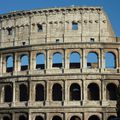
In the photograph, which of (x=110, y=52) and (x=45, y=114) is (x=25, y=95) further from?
(x=110, y=52)

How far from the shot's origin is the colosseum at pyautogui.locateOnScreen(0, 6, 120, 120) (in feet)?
141

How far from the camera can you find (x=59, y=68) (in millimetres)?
44156

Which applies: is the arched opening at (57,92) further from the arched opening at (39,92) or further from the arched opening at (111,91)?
the arched opening at (111,91)

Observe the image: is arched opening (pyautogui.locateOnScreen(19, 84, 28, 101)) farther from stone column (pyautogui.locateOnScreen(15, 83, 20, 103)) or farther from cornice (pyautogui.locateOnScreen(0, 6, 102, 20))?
cornice (pyautogui.locateOnScreen(0, 6, 102, 20))

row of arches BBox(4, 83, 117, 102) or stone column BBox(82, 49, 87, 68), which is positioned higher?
stone column BBox(82, 49, 87, 68)

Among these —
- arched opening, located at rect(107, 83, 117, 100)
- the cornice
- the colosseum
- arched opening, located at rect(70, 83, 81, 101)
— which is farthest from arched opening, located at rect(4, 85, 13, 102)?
arched opening, located at rect(107, 83, 117, 100)

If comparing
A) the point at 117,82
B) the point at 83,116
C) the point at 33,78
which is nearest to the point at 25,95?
the point at 33,78

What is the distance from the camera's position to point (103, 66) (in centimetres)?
4372

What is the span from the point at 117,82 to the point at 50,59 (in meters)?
7.17

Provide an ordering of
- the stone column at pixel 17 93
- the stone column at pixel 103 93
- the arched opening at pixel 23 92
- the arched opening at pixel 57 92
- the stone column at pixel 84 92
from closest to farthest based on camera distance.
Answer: the stone column at pixel 103 93 < the stone column at pixel 84 92 < the arched opening at pixel 57 92 < the arched opening at pixel 23 92 < the stone column at pixel 17 93

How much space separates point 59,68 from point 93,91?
13.6 ft

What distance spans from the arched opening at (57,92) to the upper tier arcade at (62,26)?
4.57 m

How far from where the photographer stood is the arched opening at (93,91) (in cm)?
4344

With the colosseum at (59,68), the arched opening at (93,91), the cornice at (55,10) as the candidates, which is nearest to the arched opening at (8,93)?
the colosseum at (59,68)
